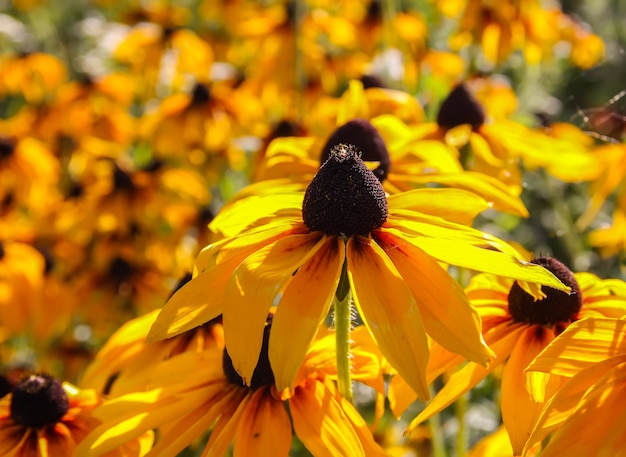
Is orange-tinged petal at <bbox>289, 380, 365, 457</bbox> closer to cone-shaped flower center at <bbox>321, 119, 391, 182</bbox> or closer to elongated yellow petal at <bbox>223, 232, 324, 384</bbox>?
elongated yellow petal at <bbox>223, 232, 324, 384</bbox>

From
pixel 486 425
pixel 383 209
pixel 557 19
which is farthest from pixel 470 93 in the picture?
pixel 557 19

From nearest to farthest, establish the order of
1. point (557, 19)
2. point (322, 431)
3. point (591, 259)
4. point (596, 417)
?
1. point (596, 417)
2. point (322, 431)
3. point (591, 259)
4. point (557, 19)

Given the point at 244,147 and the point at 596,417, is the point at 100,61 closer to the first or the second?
the point at 244,147

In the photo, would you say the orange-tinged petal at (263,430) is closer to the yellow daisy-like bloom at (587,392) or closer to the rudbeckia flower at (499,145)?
the yellow daisy-like bloom at (587,392)

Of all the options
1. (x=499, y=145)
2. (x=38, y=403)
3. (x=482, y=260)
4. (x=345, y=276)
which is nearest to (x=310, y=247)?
(x=345, y=276)

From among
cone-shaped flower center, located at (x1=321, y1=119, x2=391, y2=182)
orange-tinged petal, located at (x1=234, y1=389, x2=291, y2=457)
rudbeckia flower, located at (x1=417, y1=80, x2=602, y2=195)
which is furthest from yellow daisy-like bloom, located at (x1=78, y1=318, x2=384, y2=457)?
rudbeckia flower, located at (x1=417, y1=80, x2=602, y2=195)

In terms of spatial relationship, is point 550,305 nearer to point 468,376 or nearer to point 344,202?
point 468,376
